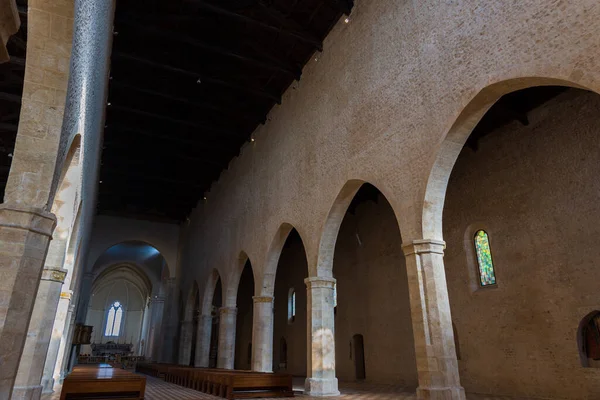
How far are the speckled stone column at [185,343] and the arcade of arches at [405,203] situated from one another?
3852 mm

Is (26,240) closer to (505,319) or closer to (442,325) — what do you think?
(442,325)

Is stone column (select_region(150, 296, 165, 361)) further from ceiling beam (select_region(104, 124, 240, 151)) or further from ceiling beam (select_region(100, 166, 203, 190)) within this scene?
ceiling beam (select_region(104, 124, 240, 151))

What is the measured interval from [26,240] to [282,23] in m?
9.58

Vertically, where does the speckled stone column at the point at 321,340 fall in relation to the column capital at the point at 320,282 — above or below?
below

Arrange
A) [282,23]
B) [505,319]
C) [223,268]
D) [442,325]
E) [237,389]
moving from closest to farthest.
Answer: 1. [442,325]
2. [237,389]
3. [505,319]
4. [282,23]
5. [223,268]

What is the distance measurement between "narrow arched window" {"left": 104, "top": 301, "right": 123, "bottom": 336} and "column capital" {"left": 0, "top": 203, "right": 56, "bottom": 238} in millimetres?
41382

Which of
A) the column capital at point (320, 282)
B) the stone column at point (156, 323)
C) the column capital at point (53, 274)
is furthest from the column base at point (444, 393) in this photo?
the stone column at point (156, 323)

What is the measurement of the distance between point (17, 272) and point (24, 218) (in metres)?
0.66

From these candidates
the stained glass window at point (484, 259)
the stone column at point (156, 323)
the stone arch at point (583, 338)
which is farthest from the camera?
the stone column at point (156, 323)

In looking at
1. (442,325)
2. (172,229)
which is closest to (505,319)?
(442,325)

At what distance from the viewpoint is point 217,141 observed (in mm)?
19141

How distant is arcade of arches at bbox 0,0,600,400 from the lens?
5.57 m

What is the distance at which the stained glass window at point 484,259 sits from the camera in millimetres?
11883

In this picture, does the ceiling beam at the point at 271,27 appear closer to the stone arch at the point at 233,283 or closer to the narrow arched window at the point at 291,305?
the stone arch at the point at 233,283
